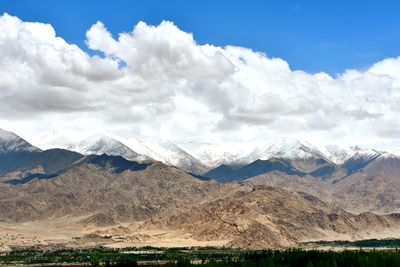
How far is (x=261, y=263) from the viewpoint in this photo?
19475 centimetres

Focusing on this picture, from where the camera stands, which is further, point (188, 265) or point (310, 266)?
point (188, 265)

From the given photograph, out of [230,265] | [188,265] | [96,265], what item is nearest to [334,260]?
[230,265]

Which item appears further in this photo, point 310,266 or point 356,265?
point 356,265

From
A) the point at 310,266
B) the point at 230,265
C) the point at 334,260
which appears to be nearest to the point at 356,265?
the point at 334,260

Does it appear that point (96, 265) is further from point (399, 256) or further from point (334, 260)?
point (399, 256)

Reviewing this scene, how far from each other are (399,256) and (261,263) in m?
42.8

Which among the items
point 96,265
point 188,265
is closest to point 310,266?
point 188,265

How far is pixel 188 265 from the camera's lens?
19188cm

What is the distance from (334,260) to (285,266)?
17.0 metres

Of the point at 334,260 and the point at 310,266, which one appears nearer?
the point at 310,266

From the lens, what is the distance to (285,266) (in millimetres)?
188625

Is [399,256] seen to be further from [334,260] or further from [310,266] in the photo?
[310,266]

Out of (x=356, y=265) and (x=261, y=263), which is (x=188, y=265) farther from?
(x=356, y=265)

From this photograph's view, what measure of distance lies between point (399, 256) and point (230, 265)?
171 ft
